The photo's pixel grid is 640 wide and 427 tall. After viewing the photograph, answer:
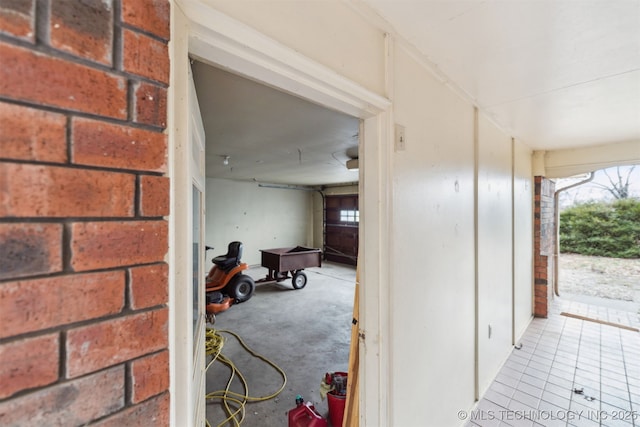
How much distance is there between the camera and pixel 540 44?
1307 millimetres

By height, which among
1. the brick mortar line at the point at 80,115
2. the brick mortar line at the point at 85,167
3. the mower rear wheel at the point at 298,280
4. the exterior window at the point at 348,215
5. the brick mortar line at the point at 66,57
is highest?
the brick mortar line at the point at 66,57

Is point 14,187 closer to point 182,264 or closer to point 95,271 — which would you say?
point 95,271

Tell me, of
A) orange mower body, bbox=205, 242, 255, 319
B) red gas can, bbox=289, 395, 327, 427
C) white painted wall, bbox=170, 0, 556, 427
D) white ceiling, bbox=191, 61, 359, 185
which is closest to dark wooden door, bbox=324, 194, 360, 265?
orange mower body, bbox=205, 242, 255, 319

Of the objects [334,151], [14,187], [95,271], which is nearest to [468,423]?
[95,271]

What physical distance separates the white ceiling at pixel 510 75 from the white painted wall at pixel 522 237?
A: 38 cm

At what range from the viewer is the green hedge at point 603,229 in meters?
7.46

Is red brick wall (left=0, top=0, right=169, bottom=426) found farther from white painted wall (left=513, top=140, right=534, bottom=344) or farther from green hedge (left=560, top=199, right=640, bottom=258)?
green hedge (left=560, top=199, right=640, bottom=258)

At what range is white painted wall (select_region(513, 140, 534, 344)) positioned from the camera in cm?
305

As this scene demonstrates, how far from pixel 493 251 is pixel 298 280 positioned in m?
3.99

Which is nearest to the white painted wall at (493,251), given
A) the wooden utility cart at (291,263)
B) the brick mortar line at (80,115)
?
the brick mortar line at (80,115)

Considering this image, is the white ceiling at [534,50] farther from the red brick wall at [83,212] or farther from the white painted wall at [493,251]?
the red brick wall at [83,212]

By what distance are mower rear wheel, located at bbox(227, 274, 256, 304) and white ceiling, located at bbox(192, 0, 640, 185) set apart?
2535 mm

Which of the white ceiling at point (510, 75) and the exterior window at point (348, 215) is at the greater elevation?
the white ceiling at point (510, 75)

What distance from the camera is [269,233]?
Result: 7.99 m
